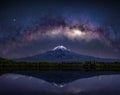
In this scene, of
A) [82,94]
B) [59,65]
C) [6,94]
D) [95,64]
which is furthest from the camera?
[59,65]

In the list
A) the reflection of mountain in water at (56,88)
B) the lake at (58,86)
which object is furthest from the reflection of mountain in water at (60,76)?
the reflection of mountain in water at (56,88)

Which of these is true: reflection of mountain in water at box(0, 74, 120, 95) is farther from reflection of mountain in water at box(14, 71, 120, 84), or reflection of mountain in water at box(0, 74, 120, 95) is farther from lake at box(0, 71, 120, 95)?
reflection of mountain in water at box(14, 71, 120, 84)

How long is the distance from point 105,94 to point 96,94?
25.6 inches

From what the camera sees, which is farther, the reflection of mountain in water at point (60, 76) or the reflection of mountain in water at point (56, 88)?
the reflection of mountain in water at point (60, 76)

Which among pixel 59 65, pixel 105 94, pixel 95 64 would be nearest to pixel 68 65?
pixel 59 65

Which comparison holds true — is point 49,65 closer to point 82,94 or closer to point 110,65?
point 110,65

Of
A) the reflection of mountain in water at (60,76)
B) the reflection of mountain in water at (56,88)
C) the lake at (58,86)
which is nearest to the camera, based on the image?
the reflection of mountain in water at (56,88)

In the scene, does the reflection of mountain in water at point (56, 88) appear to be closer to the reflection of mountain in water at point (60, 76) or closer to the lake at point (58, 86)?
the lake at point (58, 86)

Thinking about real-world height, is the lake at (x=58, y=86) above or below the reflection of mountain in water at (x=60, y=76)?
below

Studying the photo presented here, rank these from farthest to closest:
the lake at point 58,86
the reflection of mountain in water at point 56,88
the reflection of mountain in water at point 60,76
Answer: the reflection of mountain in water at point 60,76
the lake at point 58,86
the reflection of mountain in water at point 56,88

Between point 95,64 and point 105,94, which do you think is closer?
point 105,94

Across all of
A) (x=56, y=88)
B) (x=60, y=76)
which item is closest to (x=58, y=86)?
(x=56, y=88)

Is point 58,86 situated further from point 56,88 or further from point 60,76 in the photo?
point 60,76

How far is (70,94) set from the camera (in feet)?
58.5
